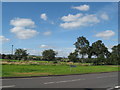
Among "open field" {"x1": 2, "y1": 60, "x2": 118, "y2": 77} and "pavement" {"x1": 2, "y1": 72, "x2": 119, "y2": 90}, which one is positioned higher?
"pavement" {"x1": 2, "y1": 72, "x2": 119, "y2": 90}

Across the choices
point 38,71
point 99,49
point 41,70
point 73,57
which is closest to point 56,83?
point 38,71

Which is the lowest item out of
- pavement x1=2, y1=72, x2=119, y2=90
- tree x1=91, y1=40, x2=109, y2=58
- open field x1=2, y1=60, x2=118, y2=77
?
open field x1=2, y1=60, x2=118, y2=77

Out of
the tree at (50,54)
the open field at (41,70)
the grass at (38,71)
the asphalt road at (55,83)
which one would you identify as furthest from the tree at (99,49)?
the asphalt road at (55,83)

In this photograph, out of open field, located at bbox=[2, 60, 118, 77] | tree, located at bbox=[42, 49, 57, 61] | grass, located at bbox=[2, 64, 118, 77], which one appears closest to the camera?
grass, located at bbox=[2, 64, 118, 77]

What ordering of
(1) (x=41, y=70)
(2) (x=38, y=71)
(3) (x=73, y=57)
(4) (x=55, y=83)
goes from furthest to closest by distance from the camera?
(3) (x=73, y=57) → (1) (x=41, y=70) → (2) (x=38, y=71) → (4) (x=55, y=83)

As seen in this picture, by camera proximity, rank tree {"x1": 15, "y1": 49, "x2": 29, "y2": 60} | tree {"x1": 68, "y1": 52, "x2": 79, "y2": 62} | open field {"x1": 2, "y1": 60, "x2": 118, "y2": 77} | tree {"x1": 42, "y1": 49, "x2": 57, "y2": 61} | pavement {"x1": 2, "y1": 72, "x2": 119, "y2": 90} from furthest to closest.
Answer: tree {"x1": 42, "y1": 49, "x2": 57, "y2": 61} < tree {"x1": 15, "y1": 49, "x2": 29, "y2": 60} < tree {"x1": 68, "y1": 52, "x2": 79, "y2": 62} < open field {"x1": 2, "y1": 60, "x2": 118, "y2": 77} < pavement {"x1": 2, "y1": 72, "x2": 119, "y2": 90}

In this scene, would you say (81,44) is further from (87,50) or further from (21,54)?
(21,54)

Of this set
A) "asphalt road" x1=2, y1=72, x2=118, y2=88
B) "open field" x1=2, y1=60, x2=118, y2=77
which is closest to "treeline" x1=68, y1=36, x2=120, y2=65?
"open field" x1=2, y1=60, x2=118, y2=77

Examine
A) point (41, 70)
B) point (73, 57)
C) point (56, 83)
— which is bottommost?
point (41, 70)

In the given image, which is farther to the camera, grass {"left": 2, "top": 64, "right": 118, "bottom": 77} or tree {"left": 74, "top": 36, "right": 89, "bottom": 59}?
tree {"left": 74, "top": 36, "right": 89, "bottom": 59}

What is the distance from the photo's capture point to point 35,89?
10555 millimetres

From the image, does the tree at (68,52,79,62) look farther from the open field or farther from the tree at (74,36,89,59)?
the open field

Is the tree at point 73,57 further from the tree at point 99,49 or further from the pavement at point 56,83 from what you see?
the pavement at point 56,83

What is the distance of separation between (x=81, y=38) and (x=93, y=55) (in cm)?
1246
